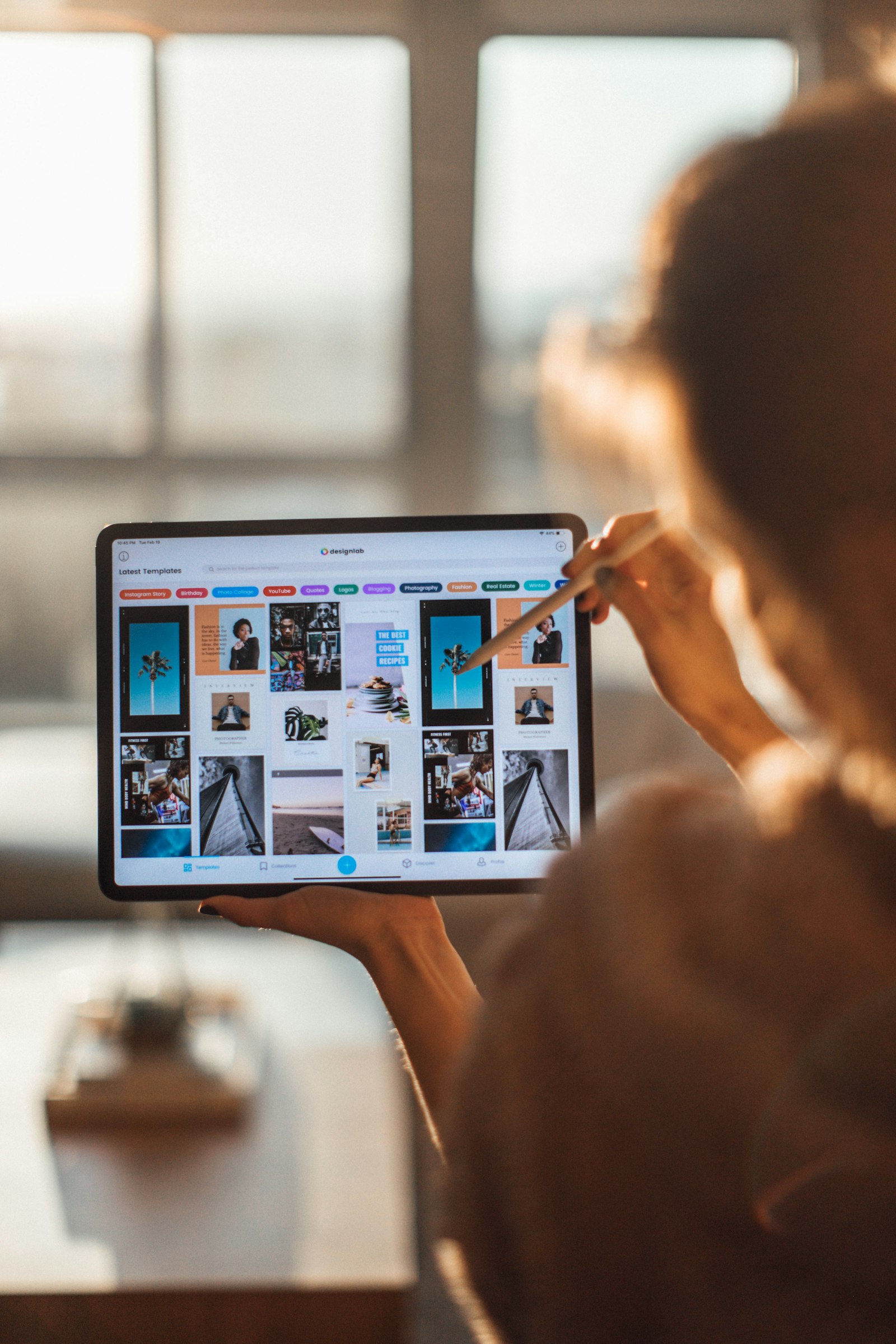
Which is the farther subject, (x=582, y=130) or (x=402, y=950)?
(x=582, y=130)

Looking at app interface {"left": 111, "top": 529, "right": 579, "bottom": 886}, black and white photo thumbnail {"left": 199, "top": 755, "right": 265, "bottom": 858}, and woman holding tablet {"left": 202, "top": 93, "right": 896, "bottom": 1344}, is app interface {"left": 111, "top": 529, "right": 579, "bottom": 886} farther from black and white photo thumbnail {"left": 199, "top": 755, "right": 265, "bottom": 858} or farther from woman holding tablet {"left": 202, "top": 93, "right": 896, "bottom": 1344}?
woman holding tablet {"left": 202, "top": 93, "right": 896, "bottom": 1344}

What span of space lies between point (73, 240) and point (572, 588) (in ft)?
5.68

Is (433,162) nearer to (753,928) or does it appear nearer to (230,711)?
(230,711)

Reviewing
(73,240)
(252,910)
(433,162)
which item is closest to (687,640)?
(252,910)

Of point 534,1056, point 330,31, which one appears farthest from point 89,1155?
point 330,31

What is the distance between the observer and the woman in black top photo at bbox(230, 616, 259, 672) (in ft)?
2.36

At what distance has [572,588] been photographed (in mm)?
610

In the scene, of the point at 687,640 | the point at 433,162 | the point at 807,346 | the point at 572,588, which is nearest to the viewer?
the point at 807,346

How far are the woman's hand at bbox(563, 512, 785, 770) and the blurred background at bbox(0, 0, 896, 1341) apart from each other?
4.17ft

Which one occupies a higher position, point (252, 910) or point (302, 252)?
point (302, 252)

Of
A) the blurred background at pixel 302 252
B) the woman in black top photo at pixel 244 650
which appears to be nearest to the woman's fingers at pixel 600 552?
the woman in black top photo at pixel 244 650

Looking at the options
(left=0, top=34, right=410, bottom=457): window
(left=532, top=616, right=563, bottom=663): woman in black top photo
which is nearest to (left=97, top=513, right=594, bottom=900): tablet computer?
(left=532, top=616, right=563, bottom=663): woman in black top photo

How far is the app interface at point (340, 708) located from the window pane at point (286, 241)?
4.60 feet

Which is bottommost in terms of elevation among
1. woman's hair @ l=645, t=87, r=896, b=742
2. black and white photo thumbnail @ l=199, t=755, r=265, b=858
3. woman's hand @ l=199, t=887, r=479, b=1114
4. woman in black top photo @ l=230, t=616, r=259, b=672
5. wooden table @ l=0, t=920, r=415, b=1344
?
wooden table @ l=0, t=920, r=415, b=1344
